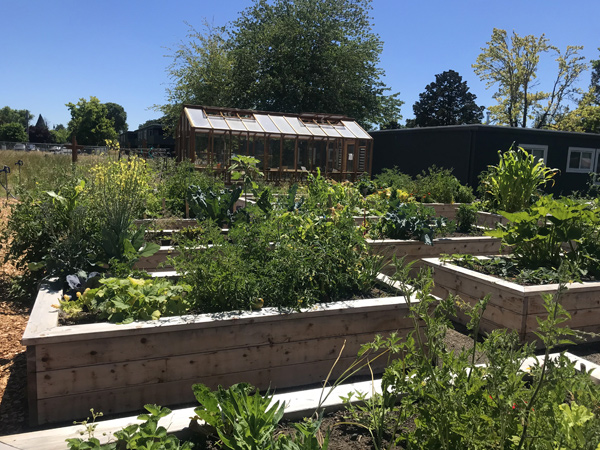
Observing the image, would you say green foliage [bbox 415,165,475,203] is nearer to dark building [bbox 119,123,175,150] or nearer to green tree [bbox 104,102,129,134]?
dark building [bbox 119,123,175,150]

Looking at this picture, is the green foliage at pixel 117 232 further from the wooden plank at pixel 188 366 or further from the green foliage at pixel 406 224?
the green foliage at pixel 406 224

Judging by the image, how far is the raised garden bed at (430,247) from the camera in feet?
18.4

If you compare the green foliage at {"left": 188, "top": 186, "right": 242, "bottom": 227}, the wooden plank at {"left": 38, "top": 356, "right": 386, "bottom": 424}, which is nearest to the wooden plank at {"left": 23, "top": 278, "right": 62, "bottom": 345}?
the wooden plank at {"left": 38, "top": 356, "right": 386, "bottom": 424}

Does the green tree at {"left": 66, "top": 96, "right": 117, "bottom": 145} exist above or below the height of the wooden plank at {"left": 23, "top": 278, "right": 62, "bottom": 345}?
above

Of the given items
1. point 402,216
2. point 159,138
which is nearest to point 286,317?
point 402,216

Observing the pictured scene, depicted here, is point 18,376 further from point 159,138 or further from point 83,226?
point 159,138

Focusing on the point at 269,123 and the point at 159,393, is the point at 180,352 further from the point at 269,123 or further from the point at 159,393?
the point at 269,123

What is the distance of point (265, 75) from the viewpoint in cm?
2431

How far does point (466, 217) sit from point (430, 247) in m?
1.74

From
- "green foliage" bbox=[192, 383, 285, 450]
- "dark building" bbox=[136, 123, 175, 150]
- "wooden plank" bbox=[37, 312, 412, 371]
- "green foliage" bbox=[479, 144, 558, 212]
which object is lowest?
"wooden plank" bbox=[37, 312, 412, 371]

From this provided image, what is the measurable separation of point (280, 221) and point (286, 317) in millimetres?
1243

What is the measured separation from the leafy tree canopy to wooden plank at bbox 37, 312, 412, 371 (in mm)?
22023

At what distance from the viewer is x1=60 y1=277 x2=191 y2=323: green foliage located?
2947 mm

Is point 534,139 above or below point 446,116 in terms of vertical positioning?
below
